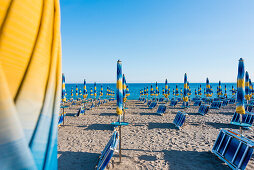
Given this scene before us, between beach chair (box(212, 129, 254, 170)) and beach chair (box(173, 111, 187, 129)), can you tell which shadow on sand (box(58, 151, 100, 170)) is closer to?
beach chair (box(212, 129, 254, 170))

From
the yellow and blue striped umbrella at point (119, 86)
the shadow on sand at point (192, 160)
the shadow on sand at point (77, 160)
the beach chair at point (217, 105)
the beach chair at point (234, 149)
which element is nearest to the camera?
the beach chair at point (234, 149)

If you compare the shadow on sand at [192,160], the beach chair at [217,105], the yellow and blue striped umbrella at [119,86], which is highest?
the yellow and blue striped umbrella at [119,86]

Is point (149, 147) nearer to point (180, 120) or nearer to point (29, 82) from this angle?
point (180, 120)

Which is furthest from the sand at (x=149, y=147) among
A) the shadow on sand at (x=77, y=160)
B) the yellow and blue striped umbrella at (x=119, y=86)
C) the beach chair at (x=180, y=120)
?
the yellow and blue striped umbrella at (x=119, y=86)

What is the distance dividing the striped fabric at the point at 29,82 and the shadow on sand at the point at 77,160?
13.5ft

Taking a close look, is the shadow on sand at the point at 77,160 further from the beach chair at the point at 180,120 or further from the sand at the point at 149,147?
the beach chair at the point at 180,120

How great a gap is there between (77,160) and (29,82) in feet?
15.6

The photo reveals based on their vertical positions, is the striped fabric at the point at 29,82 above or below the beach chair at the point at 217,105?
above

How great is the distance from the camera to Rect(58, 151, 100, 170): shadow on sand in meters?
4.24

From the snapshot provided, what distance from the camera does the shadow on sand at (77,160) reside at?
13.9 feet

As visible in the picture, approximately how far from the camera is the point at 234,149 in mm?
3980

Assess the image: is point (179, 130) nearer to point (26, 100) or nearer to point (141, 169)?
point (141, 169)

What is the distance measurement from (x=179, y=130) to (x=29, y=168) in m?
7.88

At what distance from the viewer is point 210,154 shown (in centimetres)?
481
